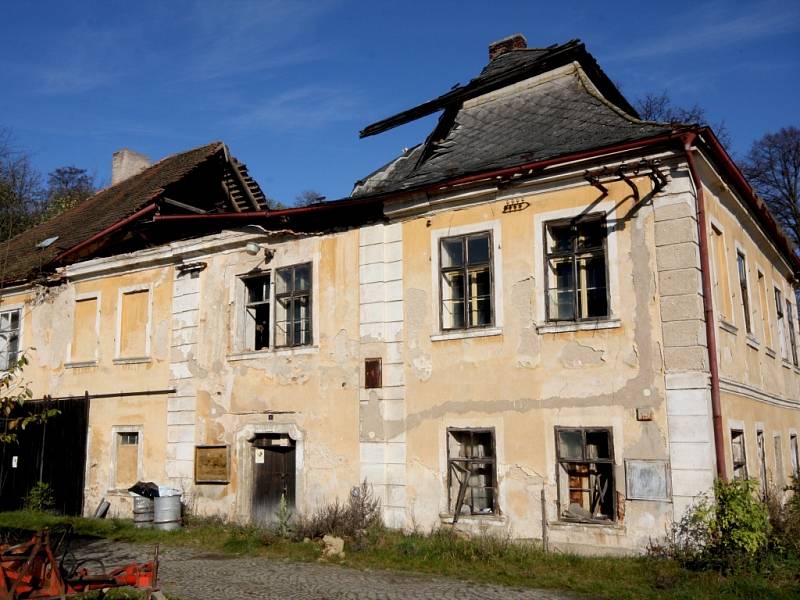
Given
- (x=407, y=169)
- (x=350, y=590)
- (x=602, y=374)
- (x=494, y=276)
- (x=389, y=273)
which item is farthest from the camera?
(x=407, y=169)

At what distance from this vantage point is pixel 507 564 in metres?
9.56

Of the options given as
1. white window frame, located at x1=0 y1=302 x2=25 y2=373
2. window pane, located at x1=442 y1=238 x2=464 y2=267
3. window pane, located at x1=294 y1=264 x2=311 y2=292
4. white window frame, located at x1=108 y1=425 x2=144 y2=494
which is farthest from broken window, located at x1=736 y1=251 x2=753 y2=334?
white window frame, located at x1=0 y1=302 x2=25 y2=373

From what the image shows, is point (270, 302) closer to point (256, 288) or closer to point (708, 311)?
point (256, 288)

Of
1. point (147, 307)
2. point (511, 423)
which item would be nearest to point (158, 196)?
point (147, 307)

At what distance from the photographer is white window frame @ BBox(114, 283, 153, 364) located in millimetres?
15375

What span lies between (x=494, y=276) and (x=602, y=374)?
2236 mm

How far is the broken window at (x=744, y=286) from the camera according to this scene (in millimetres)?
12781

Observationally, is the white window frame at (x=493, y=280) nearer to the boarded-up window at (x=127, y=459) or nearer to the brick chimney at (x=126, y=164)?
the boarded-up window at (x=127, y=459)

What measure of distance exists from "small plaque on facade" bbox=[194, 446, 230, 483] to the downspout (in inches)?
327

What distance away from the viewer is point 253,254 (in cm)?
1405

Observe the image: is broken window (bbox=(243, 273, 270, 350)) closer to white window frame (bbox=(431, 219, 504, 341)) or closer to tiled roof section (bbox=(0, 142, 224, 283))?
white window frame (bbox=(431, 219, 504, 341))

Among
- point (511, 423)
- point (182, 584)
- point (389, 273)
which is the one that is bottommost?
point (182, 584)

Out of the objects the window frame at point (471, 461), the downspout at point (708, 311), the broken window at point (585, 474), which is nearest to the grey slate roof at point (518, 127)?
the downspout at point (708, 311)

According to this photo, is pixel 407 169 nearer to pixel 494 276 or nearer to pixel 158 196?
pixel 494 276
